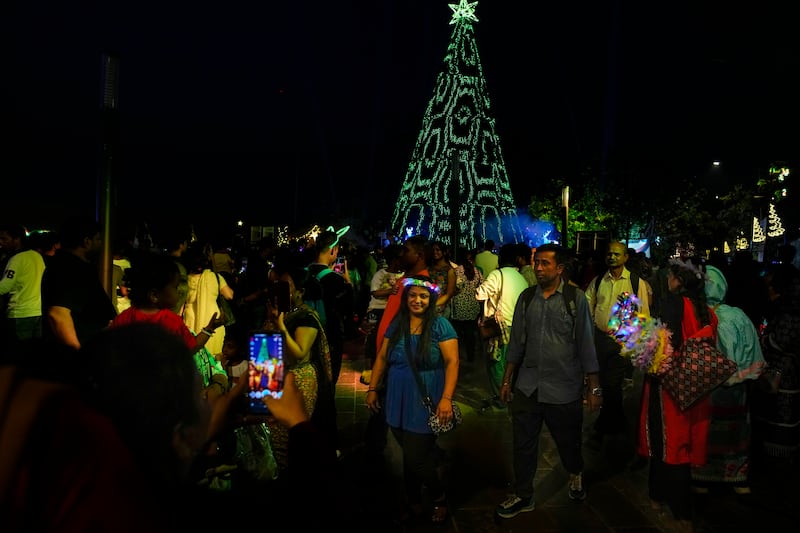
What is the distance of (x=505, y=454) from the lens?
647cm

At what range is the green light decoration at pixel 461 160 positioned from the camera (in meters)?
29.9

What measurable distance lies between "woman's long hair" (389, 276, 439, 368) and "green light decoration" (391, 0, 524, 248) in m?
24.6

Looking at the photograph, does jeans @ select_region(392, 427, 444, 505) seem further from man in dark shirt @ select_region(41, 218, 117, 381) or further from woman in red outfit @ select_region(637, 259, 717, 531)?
man in dark shirt @ select_region(41, 218, 117, 381)

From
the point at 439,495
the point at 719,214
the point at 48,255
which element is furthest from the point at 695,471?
the point at 719,214

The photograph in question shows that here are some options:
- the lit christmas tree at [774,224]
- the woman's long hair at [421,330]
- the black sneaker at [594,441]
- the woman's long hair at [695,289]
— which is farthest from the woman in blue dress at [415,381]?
the lit christmas tree at [774,224]

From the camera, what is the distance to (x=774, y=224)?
21.8 metres

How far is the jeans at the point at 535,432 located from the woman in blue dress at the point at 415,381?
67 centimetres

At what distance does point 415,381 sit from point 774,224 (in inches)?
847

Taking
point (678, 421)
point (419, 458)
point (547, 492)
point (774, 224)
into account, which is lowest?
point (547, 492)

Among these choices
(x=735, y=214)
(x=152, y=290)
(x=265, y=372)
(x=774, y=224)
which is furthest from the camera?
(x=735, y=214)

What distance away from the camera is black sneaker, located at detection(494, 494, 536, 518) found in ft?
15.9

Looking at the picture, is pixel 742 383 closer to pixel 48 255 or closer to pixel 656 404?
pixel 656 404

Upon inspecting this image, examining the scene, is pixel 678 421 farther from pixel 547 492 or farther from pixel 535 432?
pixel 547 492

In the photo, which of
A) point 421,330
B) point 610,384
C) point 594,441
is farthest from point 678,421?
point 610,384
